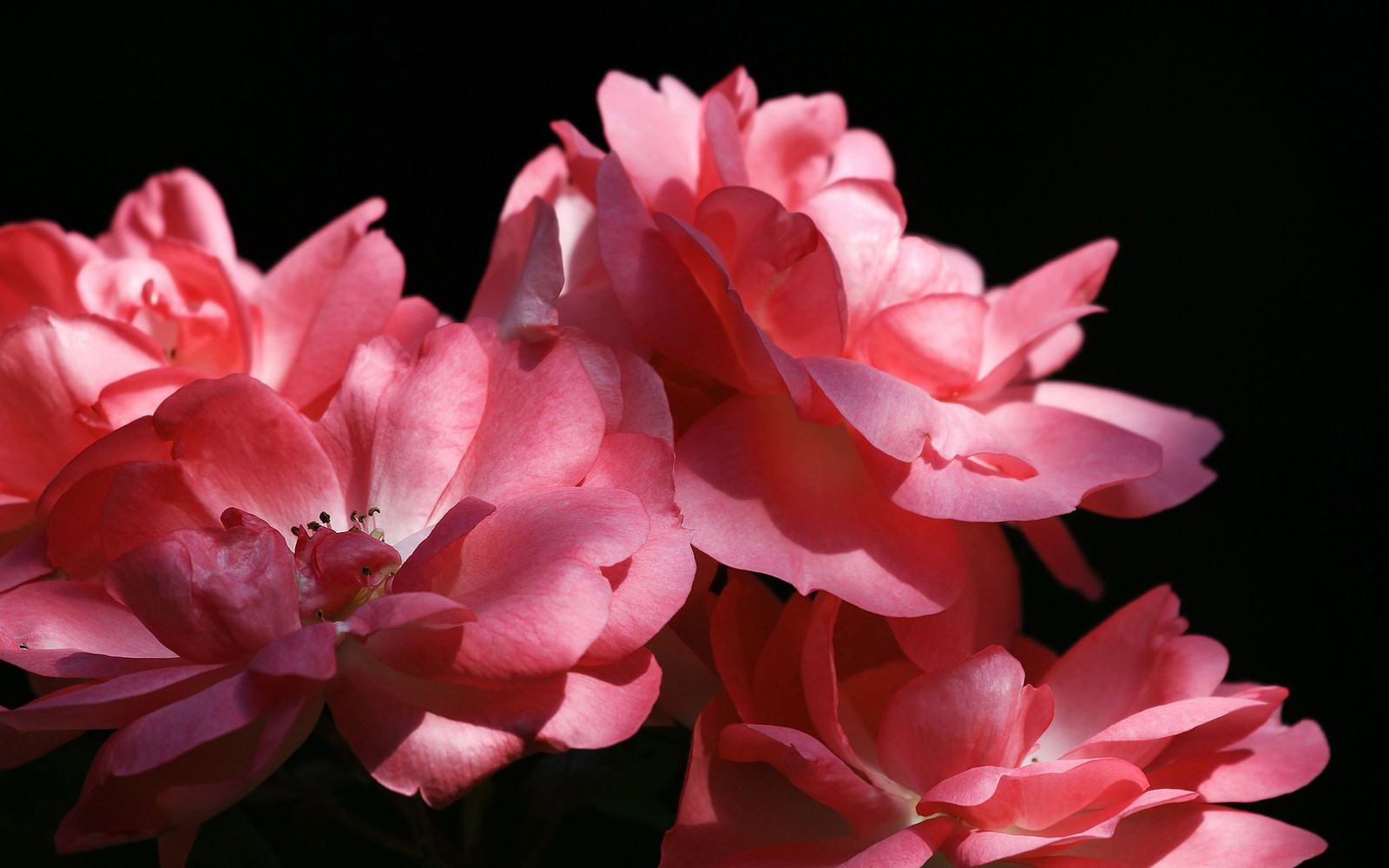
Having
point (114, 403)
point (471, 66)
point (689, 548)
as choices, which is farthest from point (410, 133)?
point (689, 548)

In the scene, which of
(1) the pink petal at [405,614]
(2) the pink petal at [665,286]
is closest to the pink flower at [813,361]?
(2) the pink petal at [665,286]

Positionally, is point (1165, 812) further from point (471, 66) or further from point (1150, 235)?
point (471, 66)

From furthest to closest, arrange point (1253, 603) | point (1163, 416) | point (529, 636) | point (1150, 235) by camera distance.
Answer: point (1150, 235), point (1253, 603), point (1163, 416), point (529, 636)

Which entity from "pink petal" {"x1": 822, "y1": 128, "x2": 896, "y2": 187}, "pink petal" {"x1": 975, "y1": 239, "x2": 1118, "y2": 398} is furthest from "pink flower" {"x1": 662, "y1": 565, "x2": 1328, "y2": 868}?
"pink petal" {"x1": 822, "y1": 128, "x2": 896, "y2": 187}

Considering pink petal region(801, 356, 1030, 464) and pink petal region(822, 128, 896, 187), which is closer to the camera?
pink petal region(801, 356, 1030, 464)

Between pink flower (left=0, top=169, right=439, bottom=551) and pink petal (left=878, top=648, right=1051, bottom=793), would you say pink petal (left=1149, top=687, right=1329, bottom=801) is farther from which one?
pink flower (left=0, top=169, right=439, bottom=551)

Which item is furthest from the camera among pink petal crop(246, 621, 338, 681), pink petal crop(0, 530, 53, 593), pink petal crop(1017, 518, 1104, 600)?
pink petal crop(1017, 518, 1104, 600)

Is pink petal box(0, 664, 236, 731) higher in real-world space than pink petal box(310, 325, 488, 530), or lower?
lower

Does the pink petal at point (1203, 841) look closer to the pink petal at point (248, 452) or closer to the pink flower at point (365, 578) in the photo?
the pink flower at point (365, 578)
